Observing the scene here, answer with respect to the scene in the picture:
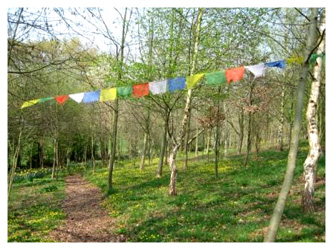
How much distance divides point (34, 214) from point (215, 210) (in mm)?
7348

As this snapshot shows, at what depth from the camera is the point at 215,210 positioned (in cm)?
937

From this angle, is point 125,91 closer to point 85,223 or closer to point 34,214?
point 85,223

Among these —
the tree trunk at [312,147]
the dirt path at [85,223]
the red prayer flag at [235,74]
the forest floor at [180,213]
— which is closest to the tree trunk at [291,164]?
the forest floor at [180,213]

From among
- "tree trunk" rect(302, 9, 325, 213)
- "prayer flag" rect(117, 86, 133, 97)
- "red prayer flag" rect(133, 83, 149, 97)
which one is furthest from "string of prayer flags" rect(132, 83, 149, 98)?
"tree trunk" rect(302, 9, 325, 213)

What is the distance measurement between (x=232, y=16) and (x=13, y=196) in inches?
596

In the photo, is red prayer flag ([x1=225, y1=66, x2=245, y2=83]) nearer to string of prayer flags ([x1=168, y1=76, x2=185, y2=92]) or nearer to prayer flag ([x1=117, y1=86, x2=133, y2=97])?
string of prayer flags ([x1=168, y1=76, x2=185, y2=92])

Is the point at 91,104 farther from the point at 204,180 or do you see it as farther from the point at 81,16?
the point at 81,16

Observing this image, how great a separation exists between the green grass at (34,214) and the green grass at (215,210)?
218 centimetres

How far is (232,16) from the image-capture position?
1212cm

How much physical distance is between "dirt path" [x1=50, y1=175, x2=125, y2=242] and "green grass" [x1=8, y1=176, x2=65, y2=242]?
35 cm

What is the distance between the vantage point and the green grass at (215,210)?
23.6ft

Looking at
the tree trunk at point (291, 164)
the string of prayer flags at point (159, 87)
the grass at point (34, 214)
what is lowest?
the grass at point (34, 214)

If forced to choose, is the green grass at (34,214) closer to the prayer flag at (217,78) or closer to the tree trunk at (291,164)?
the tree trunk at (291,164)

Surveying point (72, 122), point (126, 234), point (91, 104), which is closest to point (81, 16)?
point (126, 234)
